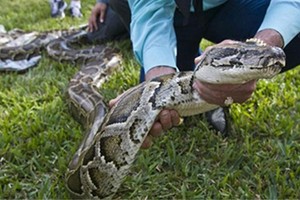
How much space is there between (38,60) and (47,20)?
1.51 meters

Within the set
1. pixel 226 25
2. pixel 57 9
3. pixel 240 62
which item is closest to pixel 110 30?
pixel 57 9

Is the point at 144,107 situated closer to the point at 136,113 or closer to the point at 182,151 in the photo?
the point at 136,113

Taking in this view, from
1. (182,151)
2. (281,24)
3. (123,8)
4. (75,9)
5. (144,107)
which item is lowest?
(75,9)

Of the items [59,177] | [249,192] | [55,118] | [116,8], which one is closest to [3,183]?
[59,177]

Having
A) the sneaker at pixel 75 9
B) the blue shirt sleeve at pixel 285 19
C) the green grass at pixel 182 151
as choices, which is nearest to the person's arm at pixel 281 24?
the blue shirt sleeve at pixel 285 19

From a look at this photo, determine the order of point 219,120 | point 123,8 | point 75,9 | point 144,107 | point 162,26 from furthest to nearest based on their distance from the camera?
1. point 75,9
2. point 123,8
3. point 219,120
4. point 162,26
5. point 144,107

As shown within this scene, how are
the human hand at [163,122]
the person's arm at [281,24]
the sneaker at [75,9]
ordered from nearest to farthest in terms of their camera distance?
1. the human hand at [163,122]
2. the person's arm at [281,24]
3. the sneaker at [75,9]

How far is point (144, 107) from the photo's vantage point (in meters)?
2.62

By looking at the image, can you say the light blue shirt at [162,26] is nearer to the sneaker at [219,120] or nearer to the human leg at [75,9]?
the sneaker at [219,120]

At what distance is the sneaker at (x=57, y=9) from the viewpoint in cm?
675

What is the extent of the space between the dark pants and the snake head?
1.16 m

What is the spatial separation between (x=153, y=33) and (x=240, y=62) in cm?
102

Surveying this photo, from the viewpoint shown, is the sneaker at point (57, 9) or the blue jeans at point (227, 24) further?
the sneaker at point (57, 9)

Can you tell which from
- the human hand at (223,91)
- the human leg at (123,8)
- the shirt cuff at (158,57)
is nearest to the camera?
the human hand at (223,91)
